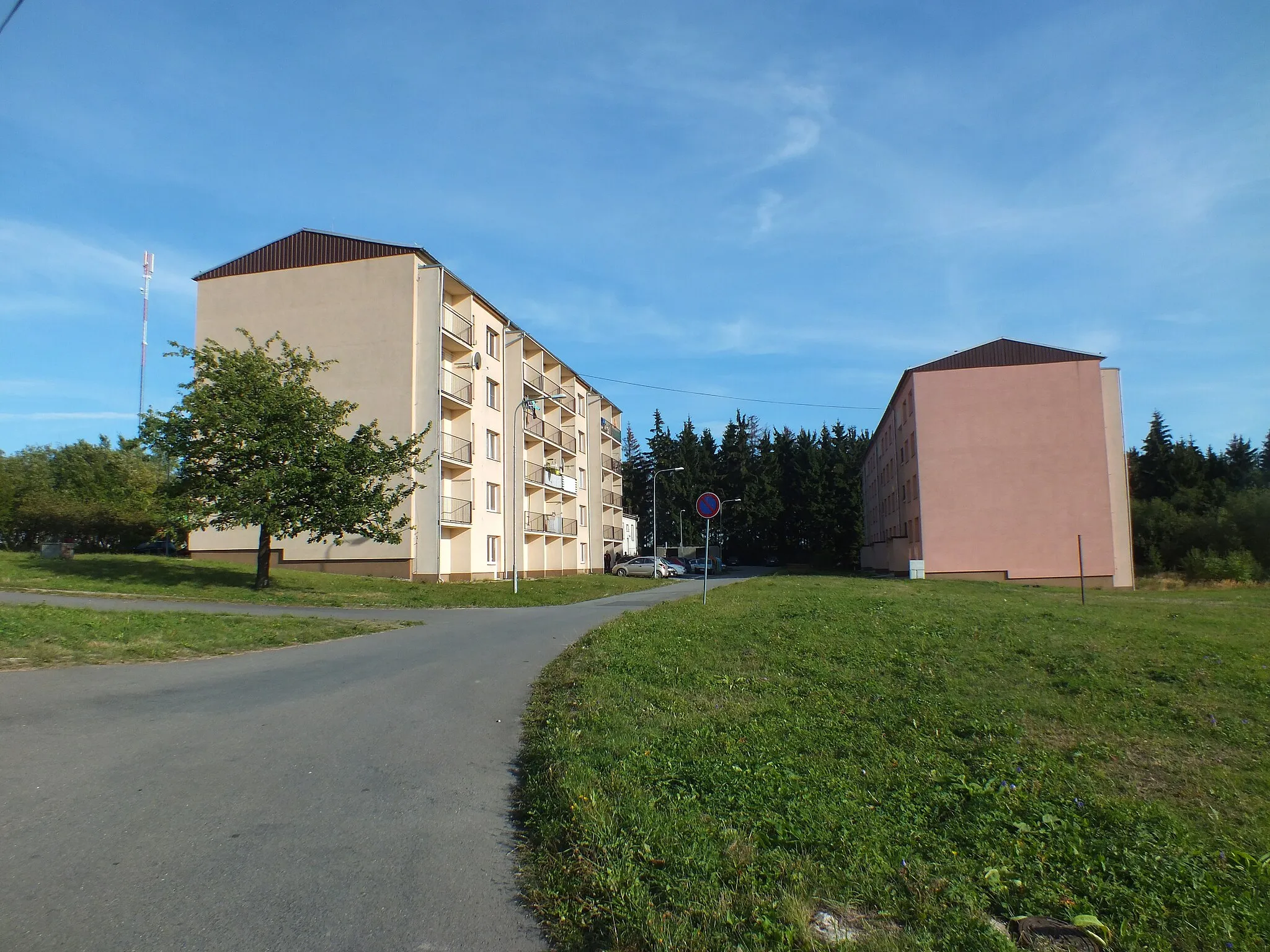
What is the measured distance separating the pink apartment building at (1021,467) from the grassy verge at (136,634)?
32.1 meters

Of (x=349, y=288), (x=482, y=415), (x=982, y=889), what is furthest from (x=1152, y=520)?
(x=982, y=889)

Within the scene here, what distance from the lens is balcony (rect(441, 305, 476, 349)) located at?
34.6 meters

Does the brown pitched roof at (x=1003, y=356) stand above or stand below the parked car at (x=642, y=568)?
above

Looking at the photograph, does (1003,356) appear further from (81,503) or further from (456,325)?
(81,503)

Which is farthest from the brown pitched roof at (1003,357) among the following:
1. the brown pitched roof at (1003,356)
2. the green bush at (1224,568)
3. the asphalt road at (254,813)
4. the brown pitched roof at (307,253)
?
the asphalt road at (254,813)

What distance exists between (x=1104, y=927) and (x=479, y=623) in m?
15.4

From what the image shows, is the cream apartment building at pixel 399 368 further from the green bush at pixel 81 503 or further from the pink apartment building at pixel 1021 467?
the pink apartment building at pixel 1021 467

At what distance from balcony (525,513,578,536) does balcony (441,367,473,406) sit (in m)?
10.6

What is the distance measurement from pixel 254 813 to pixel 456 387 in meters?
31.6

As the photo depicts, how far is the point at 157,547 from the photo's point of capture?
48625mm

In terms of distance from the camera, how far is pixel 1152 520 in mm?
55031

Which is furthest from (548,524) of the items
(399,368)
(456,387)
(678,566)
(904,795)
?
(904,795)

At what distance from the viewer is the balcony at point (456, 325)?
3459 centimetres

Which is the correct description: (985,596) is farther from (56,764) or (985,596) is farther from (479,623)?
(56,764)
